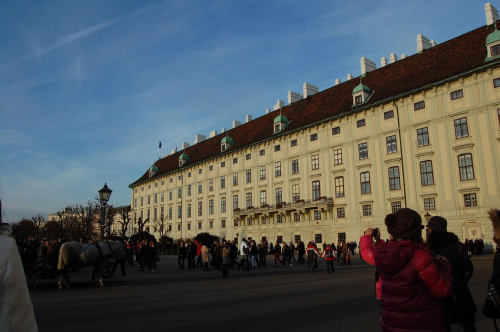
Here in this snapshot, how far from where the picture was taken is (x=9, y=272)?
1.99m

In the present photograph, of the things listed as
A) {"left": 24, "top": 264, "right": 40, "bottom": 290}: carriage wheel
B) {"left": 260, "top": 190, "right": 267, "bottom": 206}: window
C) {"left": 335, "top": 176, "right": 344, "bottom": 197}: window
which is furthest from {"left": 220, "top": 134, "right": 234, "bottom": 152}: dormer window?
{"left": 24, "top": 264, "right": 40, "bottom": 290}: carriage wheel

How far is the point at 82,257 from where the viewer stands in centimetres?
1504

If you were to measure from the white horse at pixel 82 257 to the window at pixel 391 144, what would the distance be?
32346 mm

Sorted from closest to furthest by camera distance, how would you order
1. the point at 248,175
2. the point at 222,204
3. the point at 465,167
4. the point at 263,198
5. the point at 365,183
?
the point at 465,167
the point at 365,183
the point at 263,198
the point at 248,175
the point at 222,204

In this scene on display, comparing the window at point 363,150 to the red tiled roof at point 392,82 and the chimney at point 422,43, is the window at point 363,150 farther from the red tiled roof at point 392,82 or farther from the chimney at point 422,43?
the chimney at point 422,43

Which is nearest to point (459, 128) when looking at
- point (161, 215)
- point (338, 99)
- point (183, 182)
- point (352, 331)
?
point (338, 99)

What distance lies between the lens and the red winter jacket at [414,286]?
3.27 meters

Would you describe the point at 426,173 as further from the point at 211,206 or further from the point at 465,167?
the point at 211,206

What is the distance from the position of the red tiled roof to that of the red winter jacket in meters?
37.7

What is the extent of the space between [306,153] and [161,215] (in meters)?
39.7

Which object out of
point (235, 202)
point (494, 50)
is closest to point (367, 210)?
point (494, 50)

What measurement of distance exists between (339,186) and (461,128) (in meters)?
14.2

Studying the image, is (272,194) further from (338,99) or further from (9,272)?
(9,272)

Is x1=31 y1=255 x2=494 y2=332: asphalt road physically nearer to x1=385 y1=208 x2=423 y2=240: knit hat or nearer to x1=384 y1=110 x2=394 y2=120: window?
x1=385 y1=208 x2=423 y2=240: knit hat
